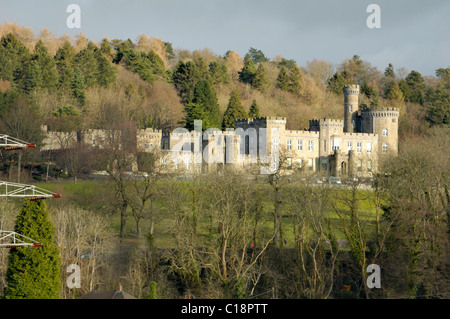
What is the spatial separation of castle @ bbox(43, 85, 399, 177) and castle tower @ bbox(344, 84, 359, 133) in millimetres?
2261

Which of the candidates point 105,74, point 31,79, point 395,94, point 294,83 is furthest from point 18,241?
point 395,94

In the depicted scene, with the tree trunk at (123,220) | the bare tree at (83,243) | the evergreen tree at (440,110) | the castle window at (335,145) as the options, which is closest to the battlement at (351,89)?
the castle window at (335,145)

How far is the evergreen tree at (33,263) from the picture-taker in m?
28.1

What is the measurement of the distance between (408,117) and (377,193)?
44.3 m

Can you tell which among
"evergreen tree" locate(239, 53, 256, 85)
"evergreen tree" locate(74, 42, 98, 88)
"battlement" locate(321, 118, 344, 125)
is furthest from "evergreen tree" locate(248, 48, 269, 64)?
"battlement" locate(321, 118, 344, 125)

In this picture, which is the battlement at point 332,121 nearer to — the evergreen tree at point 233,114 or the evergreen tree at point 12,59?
the evergreen tree at point 233,114

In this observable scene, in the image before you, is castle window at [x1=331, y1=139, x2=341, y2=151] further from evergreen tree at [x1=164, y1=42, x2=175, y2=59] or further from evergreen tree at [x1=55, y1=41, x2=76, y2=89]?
evergreen tree at [x1=164, y1=42, x2=175, y2=59]

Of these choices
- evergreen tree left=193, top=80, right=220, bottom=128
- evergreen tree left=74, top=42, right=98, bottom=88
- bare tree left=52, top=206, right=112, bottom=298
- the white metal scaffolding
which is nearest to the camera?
the white metal scaffolding

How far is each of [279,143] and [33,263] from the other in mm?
38237

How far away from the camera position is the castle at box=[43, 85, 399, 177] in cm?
6250

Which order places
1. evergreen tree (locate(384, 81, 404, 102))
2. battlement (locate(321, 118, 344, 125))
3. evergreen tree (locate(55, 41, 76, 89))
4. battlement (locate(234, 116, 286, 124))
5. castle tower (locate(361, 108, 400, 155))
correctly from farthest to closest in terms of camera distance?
evergreen tree (locate(384, 81, 404, 102)) → evergreen tree (locate(55, 41, 76, 89)) → castle tower (locate(361, 108, 400, 155)) → battlement (locate(321, 118, 344, 125)) → battlement (locate(234, 116, 286, 124))

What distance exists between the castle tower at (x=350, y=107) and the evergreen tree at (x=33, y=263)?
1848 inches
